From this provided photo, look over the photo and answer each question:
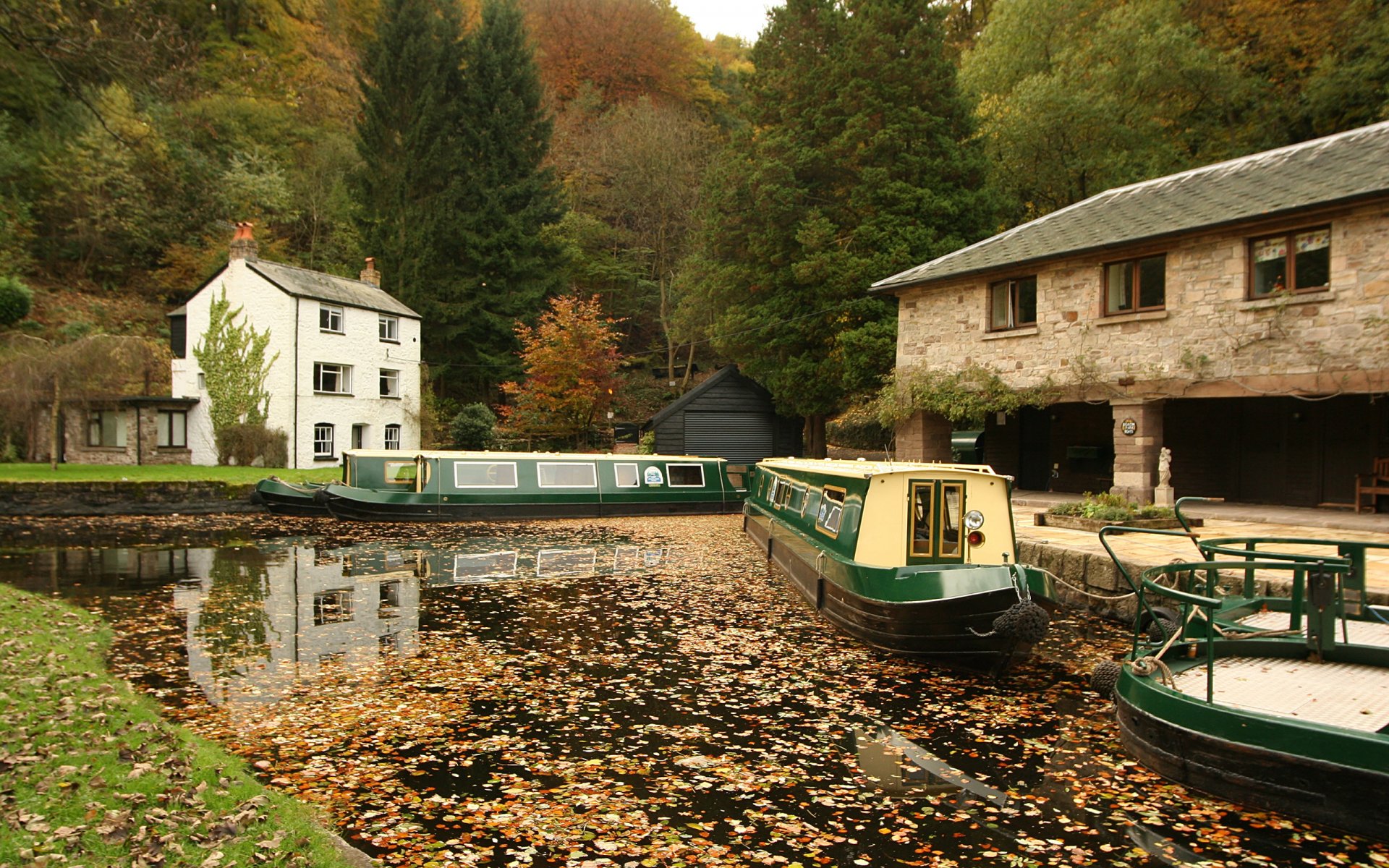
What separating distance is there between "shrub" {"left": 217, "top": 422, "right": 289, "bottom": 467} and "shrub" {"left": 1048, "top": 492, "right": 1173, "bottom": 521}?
2509 centimetres

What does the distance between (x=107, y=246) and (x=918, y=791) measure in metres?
40.7

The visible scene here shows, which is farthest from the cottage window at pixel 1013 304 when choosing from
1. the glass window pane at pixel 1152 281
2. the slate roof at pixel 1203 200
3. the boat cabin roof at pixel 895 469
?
the boat cabin roof at pixel 895 469

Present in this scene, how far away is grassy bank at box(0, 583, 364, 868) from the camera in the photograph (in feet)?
12.6

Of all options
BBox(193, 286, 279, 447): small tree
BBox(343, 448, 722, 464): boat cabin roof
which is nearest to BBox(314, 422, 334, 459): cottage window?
BBox(193, 286, 279, 447): small tree

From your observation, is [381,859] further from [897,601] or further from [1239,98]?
[1239,98]

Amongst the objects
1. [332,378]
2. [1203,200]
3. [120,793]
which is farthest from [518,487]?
[120,793]

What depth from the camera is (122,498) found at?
22.2 m

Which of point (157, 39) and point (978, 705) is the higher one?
point (157, 39)

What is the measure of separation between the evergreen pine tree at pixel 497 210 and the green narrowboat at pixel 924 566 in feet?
92.9

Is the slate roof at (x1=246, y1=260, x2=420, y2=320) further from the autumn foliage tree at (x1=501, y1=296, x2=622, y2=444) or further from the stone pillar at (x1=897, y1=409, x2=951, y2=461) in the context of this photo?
the stone pillar at (x1=897, y1=409, x2=951, y2=461)

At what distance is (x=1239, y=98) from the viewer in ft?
84.0

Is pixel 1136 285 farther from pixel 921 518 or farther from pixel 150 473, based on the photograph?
pixel 150 473

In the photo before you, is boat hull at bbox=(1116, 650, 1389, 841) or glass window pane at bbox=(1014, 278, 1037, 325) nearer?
boat hull at bbox=(1116, 650, 1389, 841)

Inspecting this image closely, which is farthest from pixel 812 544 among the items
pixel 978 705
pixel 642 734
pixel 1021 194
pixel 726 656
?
pixel 1021 194
